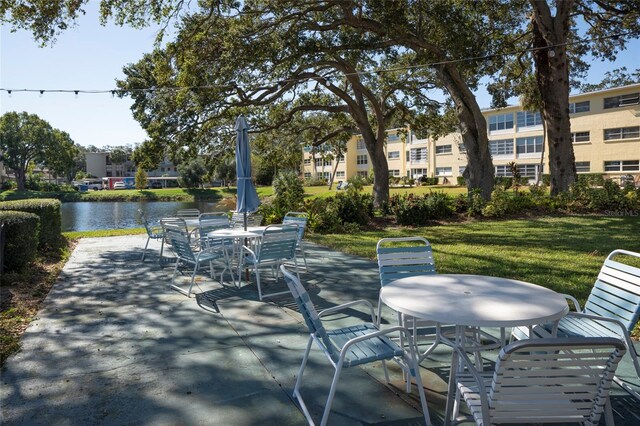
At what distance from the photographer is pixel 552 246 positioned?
30.1 feet

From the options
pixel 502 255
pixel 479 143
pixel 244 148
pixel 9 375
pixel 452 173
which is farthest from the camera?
pixel 452 173

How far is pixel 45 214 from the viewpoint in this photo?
9.12 m

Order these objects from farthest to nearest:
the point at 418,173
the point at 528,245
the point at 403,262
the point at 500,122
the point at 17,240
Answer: the point at 418,173 < the point at 500,122 < the point at 528,245 < the point at 17,240 < the point at 403,262

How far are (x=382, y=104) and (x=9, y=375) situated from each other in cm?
1791

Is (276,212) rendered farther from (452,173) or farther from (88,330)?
(452,173)

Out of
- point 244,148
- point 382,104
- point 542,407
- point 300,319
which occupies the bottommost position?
point 300,319

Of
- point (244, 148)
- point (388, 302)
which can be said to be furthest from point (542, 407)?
point (244, 148)

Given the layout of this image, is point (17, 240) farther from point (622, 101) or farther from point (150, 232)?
point (622, 101)

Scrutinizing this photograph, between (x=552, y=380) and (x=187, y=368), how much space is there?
2.77m

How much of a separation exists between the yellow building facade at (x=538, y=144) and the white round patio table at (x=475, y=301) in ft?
70.3

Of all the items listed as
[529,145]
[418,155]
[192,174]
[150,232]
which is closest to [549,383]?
[150,232]

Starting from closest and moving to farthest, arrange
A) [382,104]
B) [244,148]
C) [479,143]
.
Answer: [244,148] < [479,143] < [382,104]

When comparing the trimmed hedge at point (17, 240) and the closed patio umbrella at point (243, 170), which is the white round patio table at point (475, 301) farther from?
the trimmed hedge at point (17, 240)

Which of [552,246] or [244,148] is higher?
[244,148]
